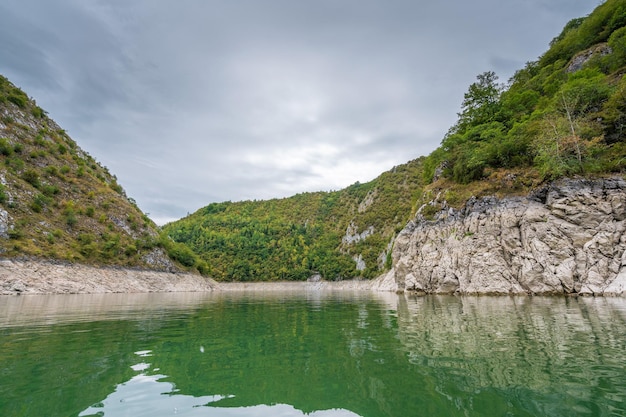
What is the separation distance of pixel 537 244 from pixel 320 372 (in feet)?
122

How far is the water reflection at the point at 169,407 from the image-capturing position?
5663 mm

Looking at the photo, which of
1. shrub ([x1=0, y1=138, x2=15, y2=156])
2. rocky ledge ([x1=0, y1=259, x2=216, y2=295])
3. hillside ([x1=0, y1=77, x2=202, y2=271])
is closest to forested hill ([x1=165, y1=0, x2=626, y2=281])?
rocky ledge ([x1=0, y1=259, x2=216, y2=295])

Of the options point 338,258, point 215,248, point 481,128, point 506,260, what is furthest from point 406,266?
point 215,248

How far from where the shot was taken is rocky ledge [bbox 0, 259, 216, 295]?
41.3 metres

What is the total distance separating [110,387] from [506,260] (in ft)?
138

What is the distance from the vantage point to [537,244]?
118ft

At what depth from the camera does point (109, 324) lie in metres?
16.9

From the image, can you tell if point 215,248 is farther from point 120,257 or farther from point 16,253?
point 16,253

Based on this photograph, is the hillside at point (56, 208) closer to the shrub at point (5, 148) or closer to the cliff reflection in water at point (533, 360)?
the shrub at point (5, 148)

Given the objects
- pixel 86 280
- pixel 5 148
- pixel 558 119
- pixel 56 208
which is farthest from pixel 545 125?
pixel 5 148

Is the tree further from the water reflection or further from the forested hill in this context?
the water reflection

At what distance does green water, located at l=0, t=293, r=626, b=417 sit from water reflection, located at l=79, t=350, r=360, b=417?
0.03 metres

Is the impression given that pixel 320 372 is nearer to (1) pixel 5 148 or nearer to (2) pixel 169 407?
(2) pixel 169 407

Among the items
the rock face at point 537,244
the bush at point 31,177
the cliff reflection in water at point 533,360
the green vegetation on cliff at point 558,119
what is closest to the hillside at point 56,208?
the bush at point 31,177
